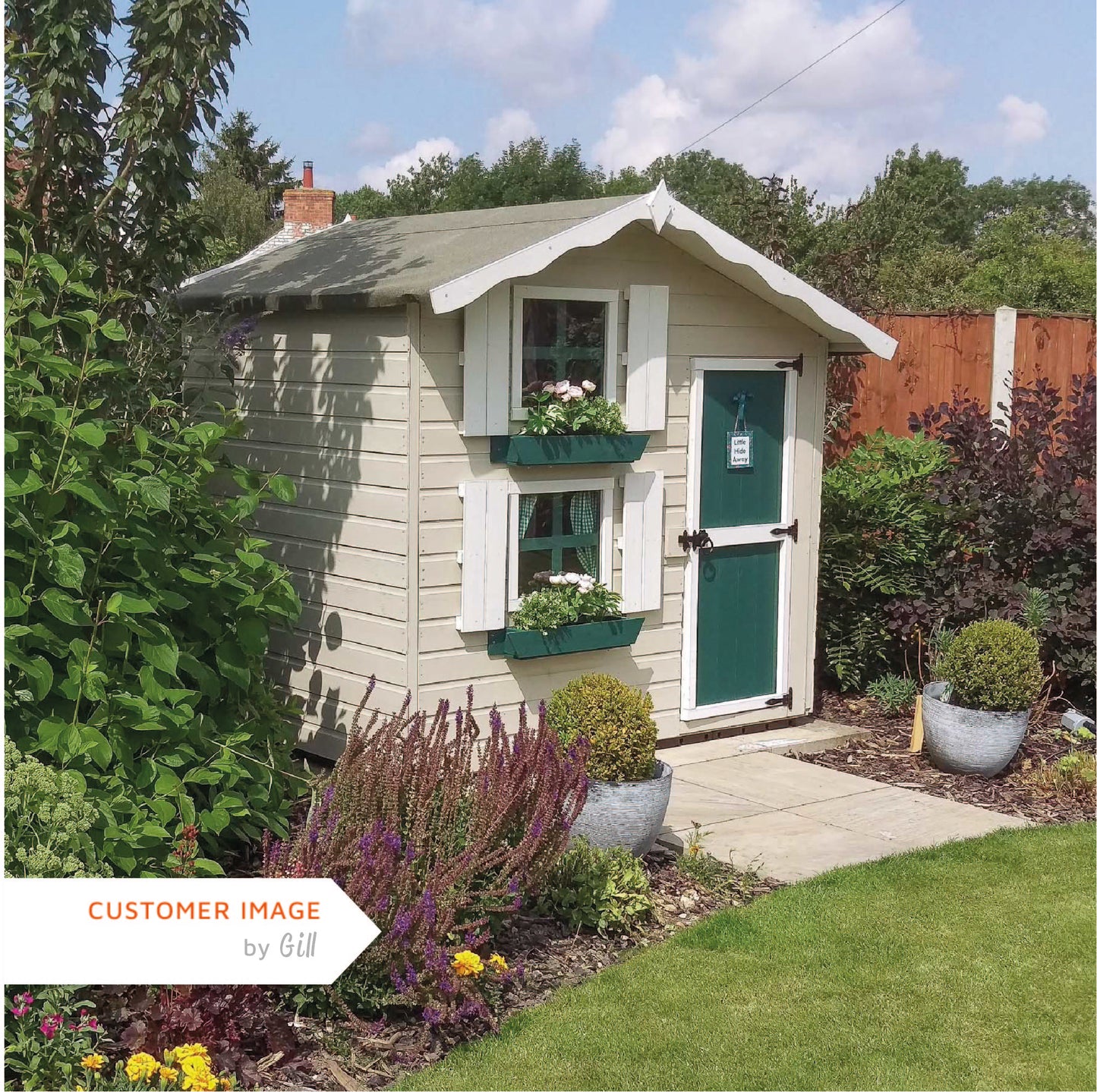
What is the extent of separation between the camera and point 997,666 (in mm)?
6836

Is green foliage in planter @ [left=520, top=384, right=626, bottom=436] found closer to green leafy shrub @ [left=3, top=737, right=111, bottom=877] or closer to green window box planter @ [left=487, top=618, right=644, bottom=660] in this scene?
green window box planter @ [left=487, top=618, right=644, bottom=660]

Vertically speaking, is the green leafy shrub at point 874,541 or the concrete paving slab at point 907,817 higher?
the green leafy shrub at point 874,541

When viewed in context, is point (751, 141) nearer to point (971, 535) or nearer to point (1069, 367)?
point (1069, 367)

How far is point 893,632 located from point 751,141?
16308 mm

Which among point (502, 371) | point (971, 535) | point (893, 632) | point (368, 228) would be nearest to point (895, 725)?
point (893, 632)

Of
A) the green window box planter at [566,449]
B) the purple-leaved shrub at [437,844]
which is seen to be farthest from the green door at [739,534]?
the purple-leaved shrub at [437,844]

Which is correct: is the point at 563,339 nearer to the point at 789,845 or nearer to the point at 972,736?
the point at 789,845

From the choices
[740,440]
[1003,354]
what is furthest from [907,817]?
[1003,354]

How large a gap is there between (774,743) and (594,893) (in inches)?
114

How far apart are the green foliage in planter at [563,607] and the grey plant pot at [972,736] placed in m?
1.86

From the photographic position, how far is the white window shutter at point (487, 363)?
6.18 metres

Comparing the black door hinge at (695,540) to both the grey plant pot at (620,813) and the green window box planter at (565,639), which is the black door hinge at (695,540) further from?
the grey plant pot at (620,813)

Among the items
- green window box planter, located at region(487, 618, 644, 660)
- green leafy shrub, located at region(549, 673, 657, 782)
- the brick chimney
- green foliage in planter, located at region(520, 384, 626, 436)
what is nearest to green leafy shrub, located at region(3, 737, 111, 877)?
green leafy shrub, located at region(549, 673, 657, 782)

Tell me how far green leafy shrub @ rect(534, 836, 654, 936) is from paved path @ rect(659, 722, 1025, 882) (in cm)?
79
